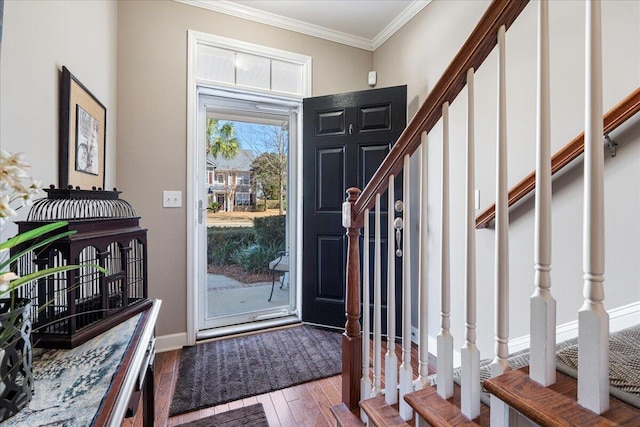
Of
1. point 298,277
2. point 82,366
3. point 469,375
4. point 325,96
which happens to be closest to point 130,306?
point 82,366

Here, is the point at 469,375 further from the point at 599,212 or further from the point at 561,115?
the point at 561,115

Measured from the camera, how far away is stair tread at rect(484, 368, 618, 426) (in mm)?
534

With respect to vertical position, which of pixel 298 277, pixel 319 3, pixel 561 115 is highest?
pixel 319 3

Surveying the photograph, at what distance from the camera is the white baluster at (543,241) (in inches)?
23.9

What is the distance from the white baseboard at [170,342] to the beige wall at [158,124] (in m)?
0.04

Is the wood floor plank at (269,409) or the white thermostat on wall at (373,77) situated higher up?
the white thermostat on wall at (373,77)

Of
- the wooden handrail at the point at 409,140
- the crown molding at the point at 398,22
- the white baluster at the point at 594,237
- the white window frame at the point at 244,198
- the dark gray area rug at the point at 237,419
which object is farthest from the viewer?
the white window frame at the point at 244,198

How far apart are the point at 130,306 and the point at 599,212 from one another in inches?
55.6

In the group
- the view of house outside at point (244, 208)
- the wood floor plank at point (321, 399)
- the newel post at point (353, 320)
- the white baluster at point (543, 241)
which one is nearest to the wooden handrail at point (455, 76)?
the white baluster at point (543, 241)

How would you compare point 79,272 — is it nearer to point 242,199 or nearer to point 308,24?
point 242,199

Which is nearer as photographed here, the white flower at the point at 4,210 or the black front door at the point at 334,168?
the white flower at the point at 4,210

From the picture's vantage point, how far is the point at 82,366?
0.78 m

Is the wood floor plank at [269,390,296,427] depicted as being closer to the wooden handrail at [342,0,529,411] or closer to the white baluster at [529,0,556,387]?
the wooden handrail at [342,0,529,411]

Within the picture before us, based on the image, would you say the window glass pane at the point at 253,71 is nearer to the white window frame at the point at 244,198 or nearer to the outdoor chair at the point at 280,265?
A: the white window frame at the point at 244,198
